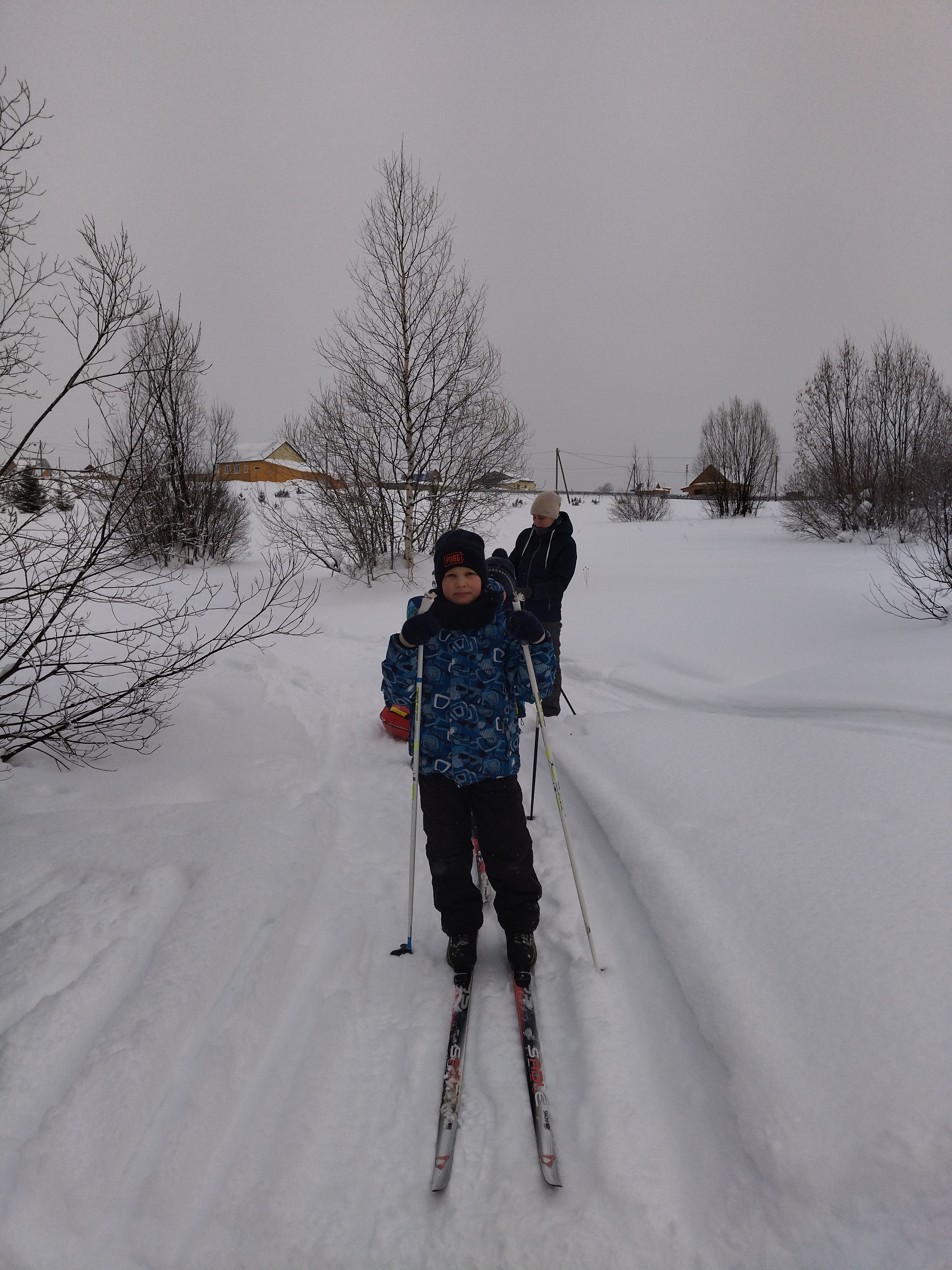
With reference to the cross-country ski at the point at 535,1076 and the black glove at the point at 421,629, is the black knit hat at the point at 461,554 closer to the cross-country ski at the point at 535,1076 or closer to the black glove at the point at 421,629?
the black glove at the point at 421,629

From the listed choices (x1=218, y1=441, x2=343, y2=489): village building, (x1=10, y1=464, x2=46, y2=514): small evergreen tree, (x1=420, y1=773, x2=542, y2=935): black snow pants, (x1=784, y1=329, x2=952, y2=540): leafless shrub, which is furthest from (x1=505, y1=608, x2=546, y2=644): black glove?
(x1=218, y1=441, x2=343, y2=489): village building

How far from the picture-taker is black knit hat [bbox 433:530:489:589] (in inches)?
101

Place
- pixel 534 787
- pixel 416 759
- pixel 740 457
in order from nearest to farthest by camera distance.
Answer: pixel 416 759 < pixel 534 787 < pixel 740 457

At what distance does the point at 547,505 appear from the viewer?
17.2ft

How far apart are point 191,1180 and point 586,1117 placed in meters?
1.23

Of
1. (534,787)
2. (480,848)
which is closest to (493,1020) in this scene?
(480,848)

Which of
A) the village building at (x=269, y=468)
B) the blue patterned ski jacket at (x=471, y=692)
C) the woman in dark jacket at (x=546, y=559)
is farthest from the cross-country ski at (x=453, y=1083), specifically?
the village building at (x=269, y=468)

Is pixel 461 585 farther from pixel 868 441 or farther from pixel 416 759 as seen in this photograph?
pixel 868 441

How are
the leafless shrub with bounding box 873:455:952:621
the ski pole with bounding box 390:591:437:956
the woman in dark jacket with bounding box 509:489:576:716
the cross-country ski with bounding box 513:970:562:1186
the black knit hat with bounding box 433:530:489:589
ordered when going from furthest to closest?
the leafless shrub with bounding box 873:455:952:621
the woman in dark jacket with bounding box 509:489:576:716
the ski pole with bounding box 390:591:437:956
the black knit hat with bounding box 433:530:489:589
the cross-country ski with bounding box 513:970:562:1186

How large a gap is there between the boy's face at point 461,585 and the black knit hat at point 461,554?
14 millimetres

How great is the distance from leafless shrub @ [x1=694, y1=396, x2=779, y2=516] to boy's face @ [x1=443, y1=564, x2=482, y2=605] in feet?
105

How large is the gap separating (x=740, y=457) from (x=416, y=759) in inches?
1275

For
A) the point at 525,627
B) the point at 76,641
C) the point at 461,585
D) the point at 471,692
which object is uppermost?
the point at 461,585

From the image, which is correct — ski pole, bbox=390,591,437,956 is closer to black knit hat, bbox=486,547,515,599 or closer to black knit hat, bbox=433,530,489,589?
black knit hat, bbox=433,530,489,589
